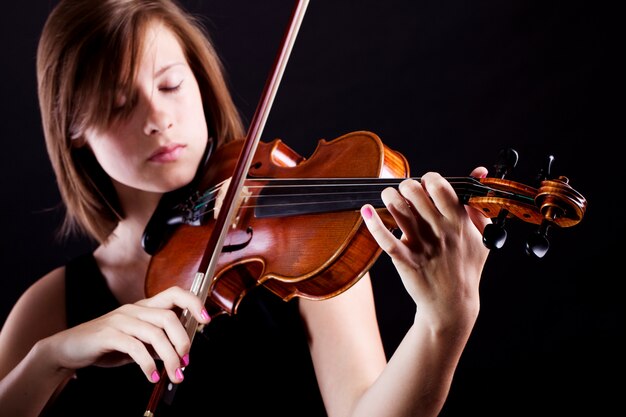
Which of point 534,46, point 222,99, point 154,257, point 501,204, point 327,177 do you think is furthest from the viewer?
point 534,46

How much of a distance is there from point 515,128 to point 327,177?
26.1 inches

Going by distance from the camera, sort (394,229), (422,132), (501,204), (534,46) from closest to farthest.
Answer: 1. (501,204)
2. (394,229)
3. (534,46)
4. (422,132)

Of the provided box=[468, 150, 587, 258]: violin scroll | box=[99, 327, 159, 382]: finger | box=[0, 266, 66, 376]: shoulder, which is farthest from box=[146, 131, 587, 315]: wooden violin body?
box=[0, 266, 66, 376]: shoulder

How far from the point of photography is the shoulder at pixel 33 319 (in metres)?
1.24

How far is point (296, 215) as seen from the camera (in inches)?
36.9

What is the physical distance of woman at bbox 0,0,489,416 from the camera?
785 mm

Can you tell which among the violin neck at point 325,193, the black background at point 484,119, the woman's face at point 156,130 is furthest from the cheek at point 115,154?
the black background at point 484,119

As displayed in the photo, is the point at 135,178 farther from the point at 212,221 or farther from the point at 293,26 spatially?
the point at 293,26

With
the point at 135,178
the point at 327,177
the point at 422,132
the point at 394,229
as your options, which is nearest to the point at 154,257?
the point at 135,178

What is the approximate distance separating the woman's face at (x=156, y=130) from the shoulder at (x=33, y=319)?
1.01 feet

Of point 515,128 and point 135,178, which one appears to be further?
point 515,128

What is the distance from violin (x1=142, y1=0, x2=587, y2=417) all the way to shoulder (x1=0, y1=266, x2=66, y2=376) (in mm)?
247

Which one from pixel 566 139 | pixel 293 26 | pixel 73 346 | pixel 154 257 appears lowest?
pixel 73 346

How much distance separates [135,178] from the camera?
1.14 m
